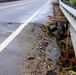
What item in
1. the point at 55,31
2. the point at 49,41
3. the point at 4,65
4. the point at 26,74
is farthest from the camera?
the point at 55,31

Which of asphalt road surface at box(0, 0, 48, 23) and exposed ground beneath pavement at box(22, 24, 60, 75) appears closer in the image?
exposed ground beneath pavement at box(22, 24, 60, 75)

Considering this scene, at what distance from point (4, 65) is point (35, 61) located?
71 cm

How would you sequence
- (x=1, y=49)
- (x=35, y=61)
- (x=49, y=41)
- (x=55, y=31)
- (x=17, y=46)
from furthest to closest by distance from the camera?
1. (x=55, y=31)
2. (x=49, y=41)
3. (x=17, y=46)
4. (x=1, y=49)
5. (x=35, y=61)

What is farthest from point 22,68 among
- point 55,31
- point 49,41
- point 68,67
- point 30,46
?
point 55,31

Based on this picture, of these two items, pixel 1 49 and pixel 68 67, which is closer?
pixel 68 67

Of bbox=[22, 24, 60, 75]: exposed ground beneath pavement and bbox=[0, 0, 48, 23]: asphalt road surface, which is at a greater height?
bbox=[22, 24, 60, 75]: exposed ground beneath pavement

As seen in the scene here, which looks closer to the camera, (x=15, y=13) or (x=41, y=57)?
(x=41, y=57)

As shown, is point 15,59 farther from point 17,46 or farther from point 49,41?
point 49,41

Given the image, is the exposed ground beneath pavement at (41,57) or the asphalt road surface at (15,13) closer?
the exposed ground beneath pavement at (41,57)

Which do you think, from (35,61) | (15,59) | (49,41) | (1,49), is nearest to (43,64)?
(35,61)

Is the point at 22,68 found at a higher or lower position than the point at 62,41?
higher

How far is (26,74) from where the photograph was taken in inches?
184

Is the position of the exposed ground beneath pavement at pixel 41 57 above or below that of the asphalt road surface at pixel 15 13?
above

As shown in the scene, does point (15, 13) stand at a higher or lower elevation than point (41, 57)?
lower
